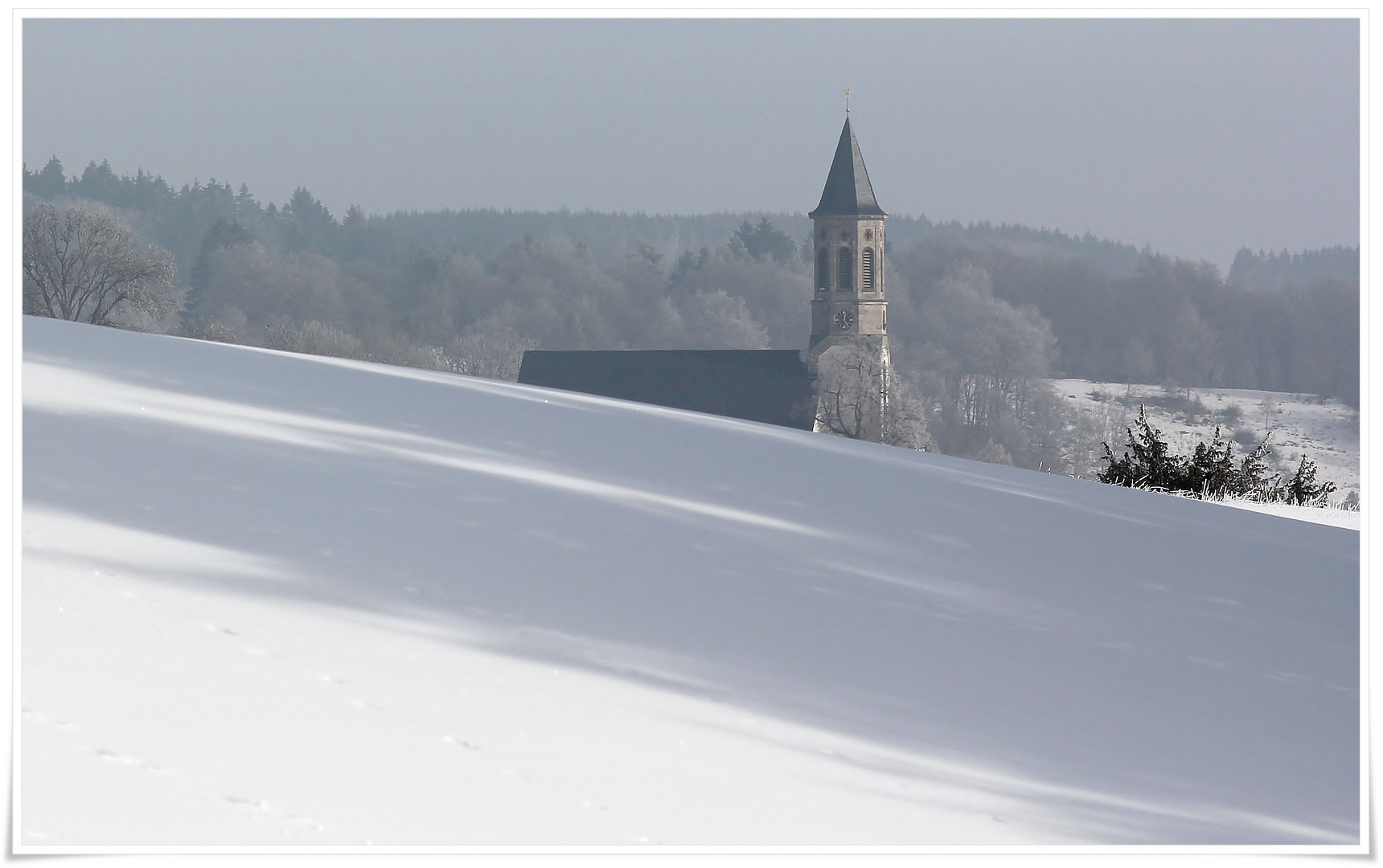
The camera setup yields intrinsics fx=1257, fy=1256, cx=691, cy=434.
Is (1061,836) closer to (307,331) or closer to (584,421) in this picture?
(584,421)

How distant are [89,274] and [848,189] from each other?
39663 mm

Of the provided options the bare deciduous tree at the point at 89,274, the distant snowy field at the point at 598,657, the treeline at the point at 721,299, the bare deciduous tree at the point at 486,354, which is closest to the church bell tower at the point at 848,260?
the treeline at the point at 721,299

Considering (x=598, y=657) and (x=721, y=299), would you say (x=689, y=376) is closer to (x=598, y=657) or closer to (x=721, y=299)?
(x=721, y=299)

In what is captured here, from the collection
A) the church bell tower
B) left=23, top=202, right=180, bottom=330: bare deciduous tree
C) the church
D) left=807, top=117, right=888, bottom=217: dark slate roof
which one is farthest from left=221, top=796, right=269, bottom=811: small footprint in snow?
left=807, top=117, right=888, bottom=217: dark slate roof

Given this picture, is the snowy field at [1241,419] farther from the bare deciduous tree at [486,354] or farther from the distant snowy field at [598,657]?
the distant snowy field at [598,657]

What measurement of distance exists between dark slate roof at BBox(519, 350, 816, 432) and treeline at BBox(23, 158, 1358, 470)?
601cm

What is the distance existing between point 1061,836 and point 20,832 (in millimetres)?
2160

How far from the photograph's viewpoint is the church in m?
54.2

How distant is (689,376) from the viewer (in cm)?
5794

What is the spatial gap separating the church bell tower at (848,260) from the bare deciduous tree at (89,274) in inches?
1374

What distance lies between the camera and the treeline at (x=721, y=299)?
6238cm

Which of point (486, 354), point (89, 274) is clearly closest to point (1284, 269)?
point (486, 354)

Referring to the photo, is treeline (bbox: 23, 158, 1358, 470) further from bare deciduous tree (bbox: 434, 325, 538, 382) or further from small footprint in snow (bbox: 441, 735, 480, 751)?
small footprint in snow (bbox: 441, 735, 480, 751)
